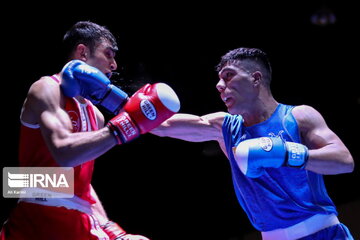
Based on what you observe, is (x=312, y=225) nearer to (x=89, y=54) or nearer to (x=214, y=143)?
(x=89, y=54)

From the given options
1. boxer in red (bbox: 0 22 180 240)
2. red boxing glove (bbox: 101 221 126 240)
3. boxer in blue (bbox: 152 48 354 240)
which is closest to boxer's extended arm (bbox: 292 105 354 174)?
boxer in blue (bbox: 152 48 354 240)

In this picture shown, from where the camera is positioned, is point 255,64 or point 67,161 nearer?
point 67,161

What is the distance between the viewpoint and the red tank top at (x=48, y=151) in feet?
7.42

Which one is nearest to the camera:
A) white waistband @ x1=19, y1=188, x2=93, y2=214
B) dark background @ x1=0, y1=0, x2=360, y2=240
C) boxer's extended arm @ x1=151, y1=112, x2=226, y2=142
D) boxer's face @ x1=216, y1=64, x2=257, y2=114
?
white waistband @ x1=19, y1=188, x2=93, y2=214

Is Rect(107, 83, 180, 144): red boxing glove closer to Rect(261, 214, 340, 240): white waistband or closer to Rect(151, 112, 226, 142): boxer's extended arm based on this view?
Rect(151, 112, 226, 142): boxer's extended arm

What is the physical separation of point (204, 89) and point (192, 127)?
2.59m

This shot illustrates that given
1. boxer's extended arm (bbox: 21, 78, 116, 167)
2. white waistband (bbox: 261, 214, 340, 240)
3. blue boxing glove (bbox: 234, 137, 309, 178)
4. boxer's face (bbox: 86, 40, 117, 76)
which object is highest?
boxer's face (bbox: 86, 40, 117, 76)

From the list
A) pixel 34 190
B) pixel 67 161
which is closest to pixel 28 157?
pixel 34 190

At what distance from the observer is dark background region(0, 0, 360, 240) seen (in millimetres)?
5148

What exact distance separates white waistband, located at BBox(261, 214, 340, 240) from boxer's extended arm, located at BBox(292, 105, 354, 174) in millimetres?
244

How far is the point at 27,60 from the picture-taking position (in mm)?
4578

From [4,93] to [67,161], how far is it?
9.53 feet

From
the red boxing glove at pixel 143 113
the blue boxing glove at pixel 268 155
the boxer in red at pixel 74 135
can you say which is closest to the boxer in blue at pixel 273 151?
the blue boxing glove at pixel 268 155

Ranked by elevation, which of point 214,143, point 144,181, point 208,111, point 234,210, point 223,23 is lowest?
point 234,210
